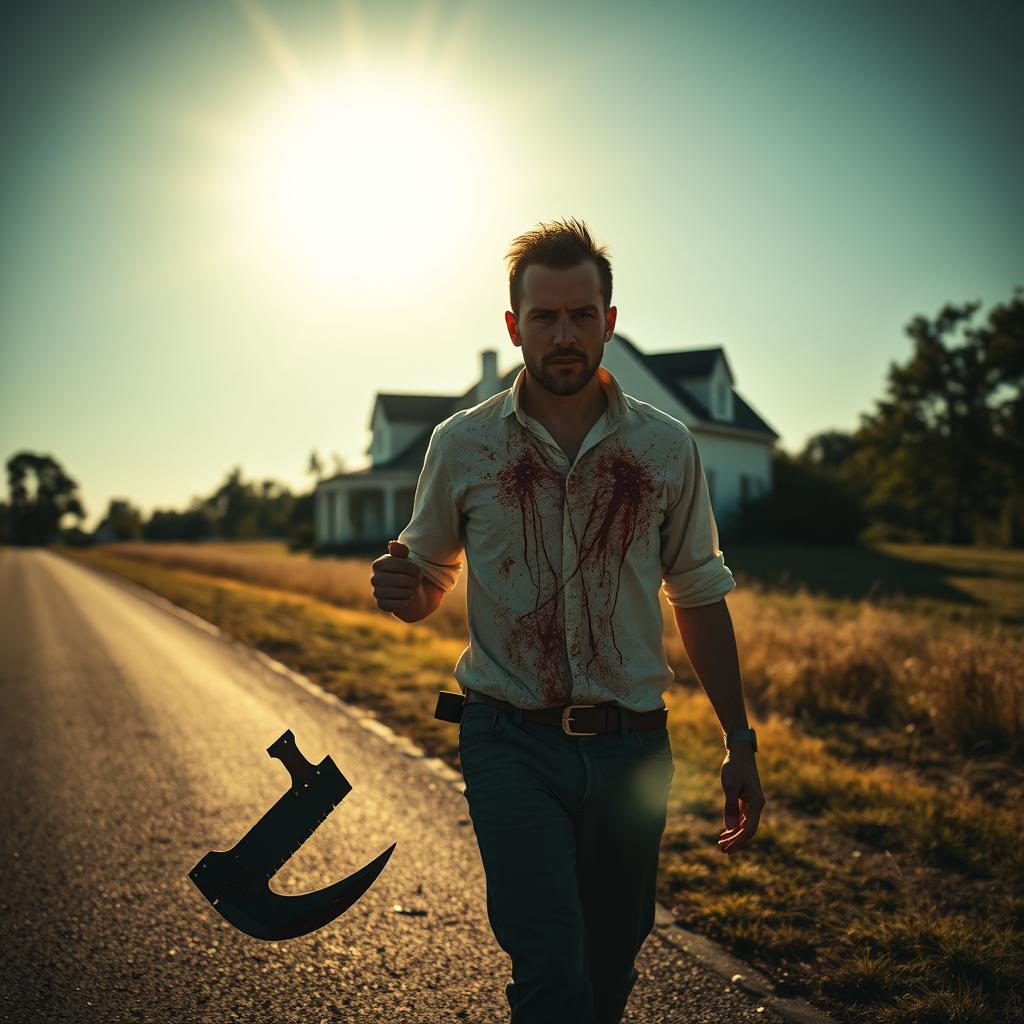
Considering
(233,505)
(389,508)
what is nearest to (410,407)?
(389,508)

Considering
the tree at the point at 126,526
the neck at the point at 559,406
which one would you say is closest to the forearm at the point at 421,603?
the neck at the point at 559,406

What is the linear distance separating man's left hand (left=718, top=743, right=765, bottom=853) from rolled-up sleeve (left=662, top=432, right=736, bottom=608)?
44 cm

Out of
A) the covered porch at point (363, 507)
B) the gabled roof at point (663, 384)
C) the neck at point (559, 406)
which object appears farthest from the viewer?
the covered porch at point (363, 507)

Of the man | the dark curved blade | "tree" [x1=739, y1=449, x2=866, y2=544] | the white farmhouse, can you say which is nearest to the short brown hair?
the man

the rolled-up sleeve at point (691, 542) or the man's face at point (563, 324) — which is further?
the rolled-up sleeve at point (691, 542)

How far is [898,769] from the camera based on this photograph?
264 inches

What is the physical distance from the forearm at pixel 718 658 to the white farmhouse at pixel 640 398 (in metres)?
16.7

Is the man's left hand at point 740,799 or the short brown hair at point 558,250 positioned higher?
the short brown hair at point 558,250

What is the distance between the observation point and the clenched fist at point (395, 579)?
257 centimetres

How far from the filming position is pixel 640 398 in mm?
19734

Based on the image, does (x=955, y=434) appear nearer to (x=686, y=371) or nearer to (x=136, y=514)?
(x=686, y=371)

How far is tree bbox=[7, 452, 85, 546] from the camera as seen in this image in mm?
163250

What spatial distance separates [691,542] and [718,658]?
341 millimetres

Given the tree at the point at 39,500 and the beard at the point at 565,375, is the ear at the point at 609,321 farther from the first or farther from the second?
the tree at the point at 39,500
